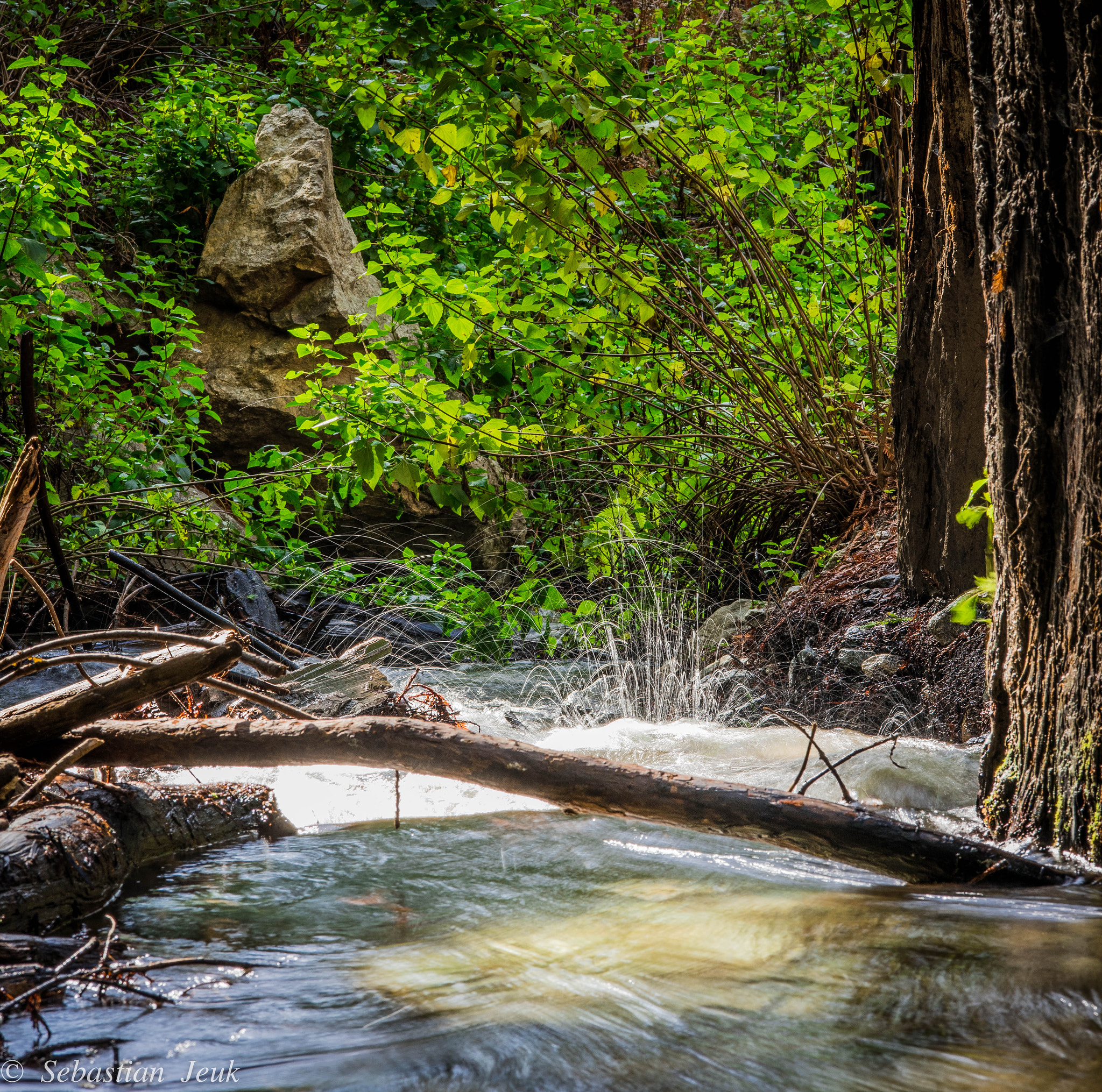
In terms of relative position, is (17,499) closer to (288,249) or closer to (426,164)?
(426,164)

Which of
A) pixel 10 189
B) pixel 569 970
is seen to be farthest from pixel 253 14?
pixel 569 970

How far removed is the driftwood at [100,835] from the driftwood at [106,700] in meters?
0.21

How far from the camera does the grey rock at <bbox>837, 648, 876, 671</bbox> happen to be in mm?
4504

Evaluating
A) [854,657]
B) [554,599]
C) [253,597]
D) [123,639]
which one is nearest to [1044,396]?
[123,639]

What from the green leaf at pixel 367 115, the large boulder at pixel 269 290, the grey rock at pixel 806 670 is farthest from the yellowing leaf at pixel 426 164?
Answer: the large boulder at pixel 269 290

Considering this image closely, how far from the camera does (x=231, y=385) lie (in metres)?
8.06

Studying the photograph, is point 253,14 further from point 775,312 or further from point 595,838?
point 595,838

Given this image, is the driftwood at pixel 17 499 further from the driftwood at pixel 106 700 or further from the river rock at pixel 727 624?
the river rock at pixel 727 624

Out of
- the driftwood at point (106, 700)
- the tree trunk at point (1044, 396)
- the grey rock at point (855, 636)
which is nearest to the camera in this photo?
the tree trunk at point (1044, 396)

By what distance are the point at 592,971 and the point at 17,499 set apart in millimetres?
2064

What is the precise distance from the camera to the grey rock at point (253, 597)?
619 centimetres

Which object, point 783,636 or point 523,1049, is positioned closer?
point 523,1049

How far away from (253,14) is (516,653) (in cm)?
891

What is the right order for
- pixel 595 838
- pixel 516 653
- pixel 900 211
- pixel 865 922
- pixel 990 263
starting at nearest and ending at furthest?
pixel 865 922, pixel 990 263, pixel 595 838, pixel 900 211, pixel 516 653
